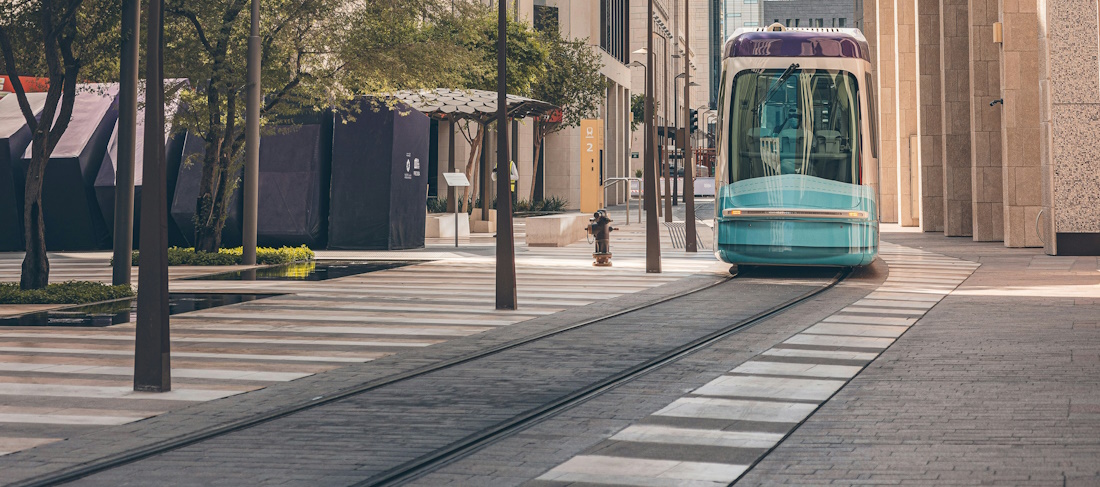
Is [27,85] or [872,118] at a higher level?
[27,85]

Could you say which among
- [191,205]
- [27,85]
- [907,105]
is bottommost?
[191,205]

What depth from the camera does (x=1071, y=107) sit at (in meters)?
25.8

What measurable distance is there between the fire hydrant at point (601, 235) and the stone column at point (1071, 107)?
921 cm

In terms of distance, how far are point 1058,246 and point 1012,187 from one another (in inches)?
96.1

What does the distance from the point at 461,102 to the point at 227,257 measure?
9.80 meters

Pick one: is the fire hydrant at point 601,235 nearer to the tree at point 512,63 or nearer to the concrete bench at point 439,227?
the concrete bench at point 439,227

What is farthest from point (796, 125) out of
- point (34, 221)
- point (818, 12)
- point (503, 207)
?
point (818, 12)

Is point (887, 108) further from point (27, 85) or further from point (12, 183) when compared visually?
point (12, 183)


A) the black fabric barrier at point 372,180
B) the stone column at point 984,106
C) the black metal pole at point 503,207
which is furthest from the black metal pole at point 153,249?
the stone column at point 984,106

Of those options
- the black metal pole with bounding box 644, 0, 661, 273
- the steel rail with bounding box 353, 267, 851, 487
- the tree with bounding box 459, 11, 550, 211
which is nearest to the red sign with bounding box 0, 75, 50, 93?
the tree with bounding box 459, 11, 550, 211

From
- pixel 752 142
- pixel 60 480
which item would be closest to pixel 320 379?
pixel 60 480

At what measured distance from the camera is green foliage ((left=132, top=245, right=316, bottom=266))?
25.5 m

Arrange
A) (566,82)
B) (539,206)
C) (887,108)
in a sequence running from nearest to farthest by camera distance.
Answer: (887,108)
(566,82)
(539,206)

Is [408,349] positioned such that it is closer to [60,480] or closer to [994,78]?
[60,480]
